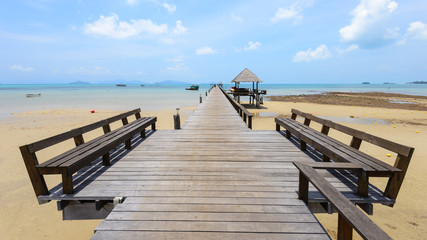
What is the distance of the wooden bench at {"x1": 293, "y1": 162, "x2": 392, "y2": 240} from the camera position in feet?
4.70

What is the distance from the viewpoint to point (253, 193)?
3.05 metres

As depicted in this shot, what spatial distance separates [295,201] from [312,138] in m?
1.85

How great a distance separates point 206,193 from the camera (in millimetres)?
3021

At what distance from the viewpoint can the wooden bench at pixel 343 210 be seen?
143 cm

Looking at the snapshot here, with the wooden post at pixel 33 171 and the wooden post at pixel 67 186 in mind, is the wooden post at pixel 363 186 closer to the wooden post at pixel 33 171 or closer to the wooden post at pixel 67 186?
the wooden post at pixel 67 186

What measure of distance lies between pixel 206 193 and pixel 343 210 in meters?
1.80

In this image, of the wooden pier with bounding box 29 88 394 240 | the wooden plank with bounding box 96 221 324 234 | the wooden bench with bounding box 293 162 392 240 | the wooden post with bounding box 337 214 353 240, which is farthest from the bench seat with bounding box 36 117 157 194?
the wooden post with bounding box 337 214 353 240

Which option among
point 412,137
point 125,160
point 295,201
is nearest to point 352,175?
point 295,201

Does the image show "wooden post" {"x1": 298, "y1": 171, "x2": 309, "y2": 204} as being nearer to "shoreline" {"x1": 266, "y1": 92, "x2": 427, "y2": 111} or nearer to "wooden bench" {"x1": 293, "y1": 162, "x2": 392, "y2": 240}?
"wooden bench" {"x1": 293, "y1": 162, "x2": 392, "y2": 240}

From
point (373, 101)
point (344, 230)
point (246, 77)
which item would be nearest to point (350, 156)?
point (344, 230)

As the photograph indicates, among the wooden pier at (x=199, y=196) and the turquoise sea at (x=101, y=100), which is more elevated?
the turquoise sea at (x=101, y=100)

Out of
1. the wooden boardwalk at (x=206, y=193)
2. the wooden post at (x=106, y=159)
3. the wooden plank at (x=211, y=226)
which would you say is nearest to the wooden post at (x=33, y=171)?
the wooden boardwalk at (x=206, y=193)

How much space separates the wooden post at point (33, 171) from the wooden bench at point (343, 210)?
11.9ft

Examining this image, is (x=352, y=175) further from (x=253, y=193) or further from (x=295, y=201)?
(x=253, y=193)
